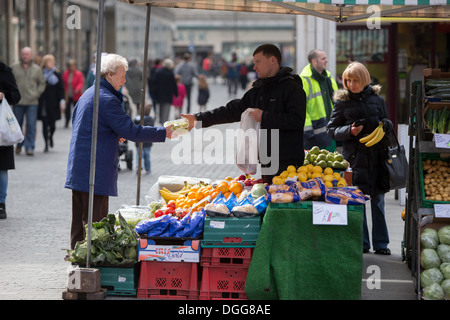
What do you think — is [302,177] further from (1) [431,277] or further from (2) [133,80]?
(2) [133,80]

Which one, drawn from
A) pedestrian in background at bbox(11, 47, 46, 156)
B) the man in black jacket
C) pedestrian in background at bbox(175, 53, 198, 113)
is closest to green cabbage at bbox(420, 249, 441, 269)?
the man in black jacket

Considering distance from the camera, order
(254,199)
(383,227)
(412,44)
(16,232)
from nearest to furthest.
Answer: (254,199), (383,227), (16,232), (412,44)

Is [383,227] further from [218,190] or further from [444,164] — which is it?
[218,190]

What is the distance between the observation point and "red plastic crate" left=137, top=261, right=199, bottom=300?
676 cm

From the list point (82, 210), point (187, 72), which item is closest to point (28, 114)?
point (82, 210)

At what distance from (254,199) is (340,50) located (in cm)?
1039

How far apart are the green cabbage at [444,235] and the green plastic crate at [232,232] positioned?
1.49m

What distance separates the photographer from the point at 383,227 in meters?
8.51

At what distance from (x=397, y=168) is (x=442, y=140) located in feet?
4.95

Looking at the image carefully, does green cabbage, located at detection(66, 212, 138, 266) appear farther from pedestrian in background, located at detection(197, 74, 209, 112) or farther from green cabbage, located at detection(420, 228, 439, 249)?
pedestrian in background, located at detection(197, 74, 209, 112)

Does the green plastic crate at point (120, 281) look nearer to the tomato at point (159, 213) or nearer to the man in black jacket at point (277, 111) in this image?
the tomato at point (159, 213)
